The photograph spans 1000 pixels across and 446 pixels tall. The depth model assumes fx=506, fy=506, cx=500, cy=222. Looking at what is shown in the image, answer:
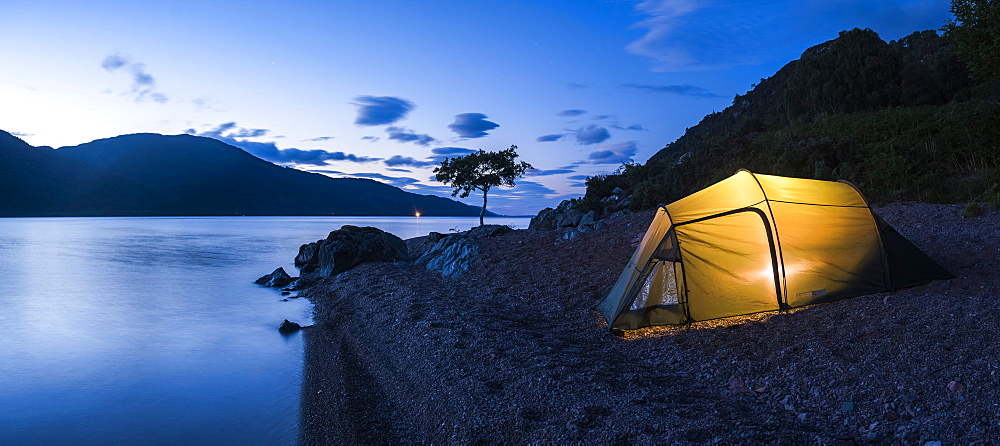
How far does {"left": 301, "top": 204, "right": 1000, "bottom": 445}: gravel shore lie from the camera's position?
4910 millimetres

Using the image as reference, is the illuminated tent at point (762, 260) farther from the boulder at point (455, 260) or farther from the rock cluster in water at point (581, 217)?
the rock cluster in water at point (581, 217)

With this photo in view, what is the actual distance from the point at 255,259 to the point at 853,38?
42370 millimetres

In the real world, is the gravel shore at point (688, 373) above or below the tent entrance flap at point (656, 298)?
below

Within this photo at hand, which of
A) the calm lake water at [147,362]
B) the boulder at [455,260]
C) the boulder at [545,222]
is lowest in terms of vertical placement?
the calm lake water at [147,362]

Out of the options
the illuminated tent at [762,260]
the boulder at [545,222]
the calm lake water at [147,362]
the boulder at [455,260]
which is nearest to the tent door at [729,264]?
the illuminated tent at [762,260]

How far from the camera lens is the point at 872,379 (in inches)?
217

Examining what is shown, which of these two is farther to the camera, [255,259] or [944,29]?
[255,259]

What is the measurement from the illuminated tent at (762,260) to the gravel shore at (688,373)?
1.01 ft

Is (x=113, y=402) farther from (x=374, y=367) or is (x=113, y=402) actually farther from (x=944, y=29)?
(x=944, y=29)

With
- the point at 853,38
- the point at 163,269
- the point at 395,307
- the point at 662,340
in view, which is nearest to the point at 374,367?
the point at 395,307

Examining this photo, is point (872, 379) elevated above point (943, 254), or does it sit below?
below

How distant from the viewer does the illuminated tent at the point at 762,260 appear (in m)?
8.36

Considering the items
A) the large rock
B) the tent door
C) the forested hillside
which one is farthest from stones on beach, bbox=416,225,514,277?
the tent door

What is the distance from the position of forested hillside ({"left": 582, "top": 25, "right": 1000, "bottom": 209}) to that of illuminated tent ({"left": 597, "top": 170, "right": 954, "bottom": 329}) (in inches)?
244
